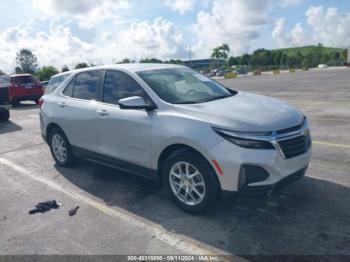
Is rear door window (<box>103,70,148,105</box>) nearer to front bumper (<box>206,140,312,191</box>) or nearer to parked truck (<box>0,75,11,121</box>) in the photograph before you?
front bumper (<box>206,140,312,191</box>)

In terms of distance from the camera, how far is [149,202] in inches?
169

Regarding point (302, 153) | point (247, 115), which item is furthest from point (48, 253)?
point (302, 153)

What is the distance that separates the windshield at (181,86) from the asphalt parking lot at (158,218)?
135cm

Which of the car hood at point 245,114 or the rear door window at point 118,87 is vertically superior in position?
the rear door window at point 118,87

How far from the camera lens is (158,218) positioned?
12.6ft

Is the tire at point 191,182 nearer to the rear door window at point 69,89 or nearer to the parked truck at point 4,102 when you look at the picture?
the rear door window at point 69,89

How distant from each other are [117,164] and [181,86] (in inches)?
55.8

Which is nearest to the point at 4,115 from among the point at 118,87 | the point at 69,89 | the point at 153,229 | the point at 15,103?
the point at 15,103

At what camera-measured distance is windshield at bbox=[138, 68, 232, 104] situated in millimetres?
4141

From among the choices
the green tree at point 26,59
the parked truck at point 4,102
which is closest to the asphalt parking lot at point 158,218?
the parked truck at point 4,102

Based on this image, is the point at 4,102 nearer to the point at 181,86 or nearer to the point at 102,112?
the point at 102,112

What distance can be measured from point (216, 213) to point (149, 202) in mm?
931

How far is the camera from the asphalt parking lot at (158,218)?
10.7 ft

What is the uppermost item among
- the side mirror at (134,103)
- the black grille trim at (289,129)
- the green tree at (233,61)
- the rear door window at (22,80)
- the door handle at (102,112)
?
the green tree at (233,61)
